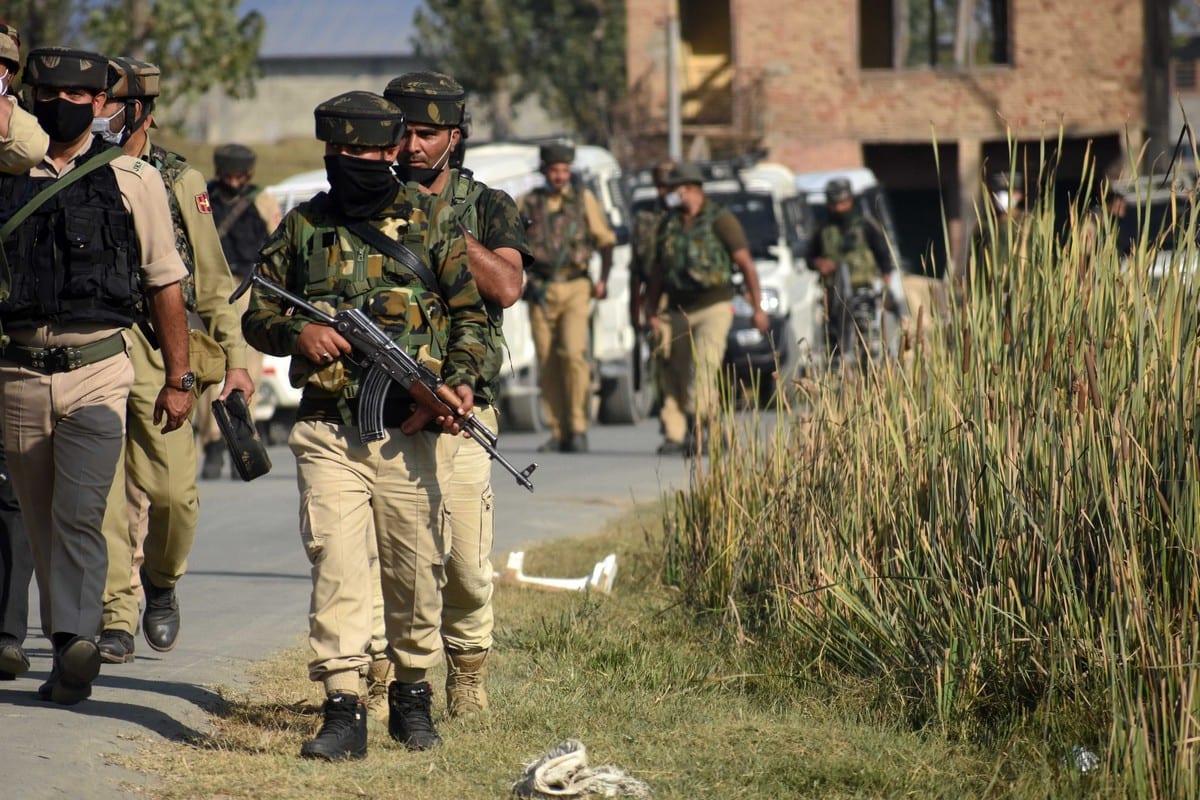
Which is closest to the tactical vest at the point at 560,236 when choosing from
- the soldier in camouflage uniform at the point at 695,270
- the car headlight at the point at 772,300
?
the soldier in camouflage uniform at the point at 695,270

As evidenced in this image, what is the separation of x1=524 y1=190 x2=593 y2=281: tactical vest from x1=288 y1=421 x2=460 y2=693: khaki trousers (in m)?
7.30

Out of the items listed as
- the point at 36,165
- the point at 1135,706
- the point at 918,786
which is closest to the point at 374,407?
the point at 36,165

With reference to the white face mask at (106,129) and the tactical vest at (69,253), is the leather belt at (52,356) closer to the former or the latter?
the tactical vest at (69,253)

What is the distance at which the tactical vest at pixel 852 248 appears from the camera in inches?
574

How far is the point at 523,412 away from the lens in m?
15.2

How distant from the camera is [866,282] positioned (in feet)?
48.5

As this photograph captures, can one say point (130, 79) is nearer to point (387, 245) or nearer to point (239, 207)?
point (387, 245)

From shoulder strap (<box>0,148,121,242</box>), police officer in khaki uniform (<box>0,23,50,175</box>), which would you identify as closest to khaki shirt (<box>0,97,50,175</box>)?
police officer in khaki uniform (<box>0,23,50,175</box>)

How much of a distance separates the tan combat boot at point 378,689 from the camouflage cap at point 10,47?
6.51ft

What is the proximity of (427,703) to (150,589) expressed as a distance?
1.57m

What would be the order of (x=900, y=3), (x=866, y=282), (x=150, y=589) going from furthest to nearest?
1. (x=900, y=3)
2. (x=866, y=282)
3. (x=150, y=589)

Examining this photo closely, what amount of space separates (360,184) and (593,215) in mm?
7589

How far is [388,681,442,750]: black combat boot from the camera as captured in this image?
5039 mm

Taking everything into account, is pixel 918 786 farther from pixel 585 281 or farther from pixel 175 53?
pixel 175 53
